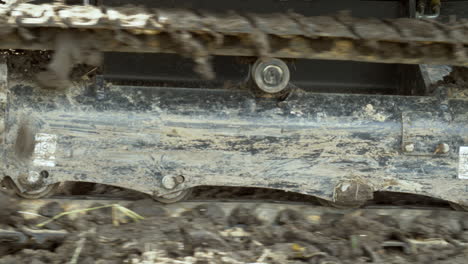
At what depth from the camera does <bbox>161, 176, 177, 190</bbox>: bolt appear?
1.93 metres

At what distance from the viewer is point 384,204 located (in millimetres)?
2199

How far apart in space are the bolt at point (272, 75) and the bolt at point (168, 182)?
521 mm

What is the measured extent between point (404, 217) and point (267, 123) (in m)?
0.71

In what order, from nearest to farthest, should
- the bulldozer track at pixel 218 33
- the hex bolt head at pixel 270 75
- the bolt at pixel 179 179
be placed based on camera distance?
1. the bulldozer track at pixel 218 33
2. the hex bolt head at pixel 270 75
3. the bolt at pixel 179 179

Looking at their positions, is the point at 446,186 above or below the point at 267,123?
below

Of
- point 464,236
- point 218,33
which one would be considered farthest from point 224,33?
point 464,236

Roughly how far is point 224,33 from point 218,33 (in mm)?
20

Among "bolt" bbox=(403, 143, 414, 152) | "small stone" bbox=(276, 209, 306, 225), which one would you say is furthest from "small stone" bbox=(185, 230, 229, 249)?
"bolt" bbox=(403, 143, 414, 152)

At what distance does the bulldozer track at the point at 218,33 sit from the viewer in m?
1.58

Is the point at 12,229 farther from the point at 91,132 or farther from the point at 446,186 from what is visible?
the point at 446,186

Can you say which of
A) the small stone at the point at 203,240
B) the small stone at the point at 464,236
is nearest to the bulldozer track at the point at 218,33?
the small stone at the point at 203,240

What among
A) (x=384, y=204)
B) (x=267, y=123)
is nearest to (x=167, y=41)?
(x=267, y=123)

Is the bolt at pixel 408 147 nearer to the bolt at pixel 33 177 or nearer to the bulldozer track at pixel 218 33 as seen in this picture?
the bulldozer track at pixel 218 33

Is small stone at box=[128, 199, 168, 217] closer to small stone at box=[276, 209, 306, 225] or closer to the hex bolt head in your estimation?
small stone at box=[276, 209, 306, 225]
